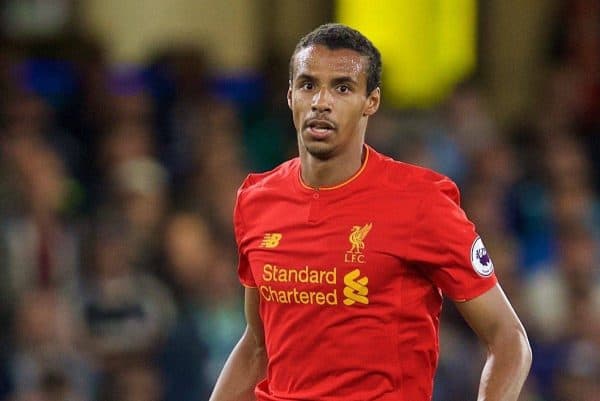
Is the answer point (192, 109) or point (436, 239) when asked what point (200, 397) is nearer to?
point (192, 109)

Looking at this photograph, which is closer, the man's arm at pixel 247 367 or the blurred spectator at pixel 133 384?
the man's arm at pixel 247 367

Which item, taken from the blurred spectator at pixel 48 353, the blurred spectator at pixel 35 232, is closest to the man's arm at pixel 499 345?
the blurred spectator at pixel 48 353

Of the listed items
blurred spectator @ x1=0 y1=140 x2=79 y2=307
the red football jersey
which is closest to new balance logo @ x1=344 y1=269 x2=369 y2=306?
the red football jersey

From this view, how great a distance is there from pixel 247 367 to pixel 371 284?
66cm

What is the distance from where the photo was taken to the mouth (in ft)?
13.6

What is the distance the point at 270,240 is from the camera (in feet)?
14.3

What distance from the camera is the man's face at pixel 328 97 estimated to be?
414 centimetres

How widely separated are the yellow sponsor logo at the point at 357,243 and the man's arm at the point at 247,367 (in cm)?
51

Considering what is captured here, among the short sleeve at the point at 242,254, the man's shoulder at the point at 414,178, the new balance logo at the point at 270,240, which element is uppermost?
the man's shoulder at the point at 414,178

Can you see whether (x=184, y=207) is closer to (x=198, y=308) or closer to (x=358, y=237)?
(x=198, y=308)

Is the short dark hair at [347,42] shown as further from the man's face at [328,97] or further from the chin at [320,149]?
the chin at [320,149]

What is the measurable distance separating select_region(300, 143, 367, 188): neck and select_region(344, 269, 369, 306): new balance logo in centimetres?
30

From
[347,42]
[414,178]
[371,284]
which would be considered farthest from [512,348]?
[347,42]

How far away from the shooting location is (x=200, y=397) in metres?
7.14
